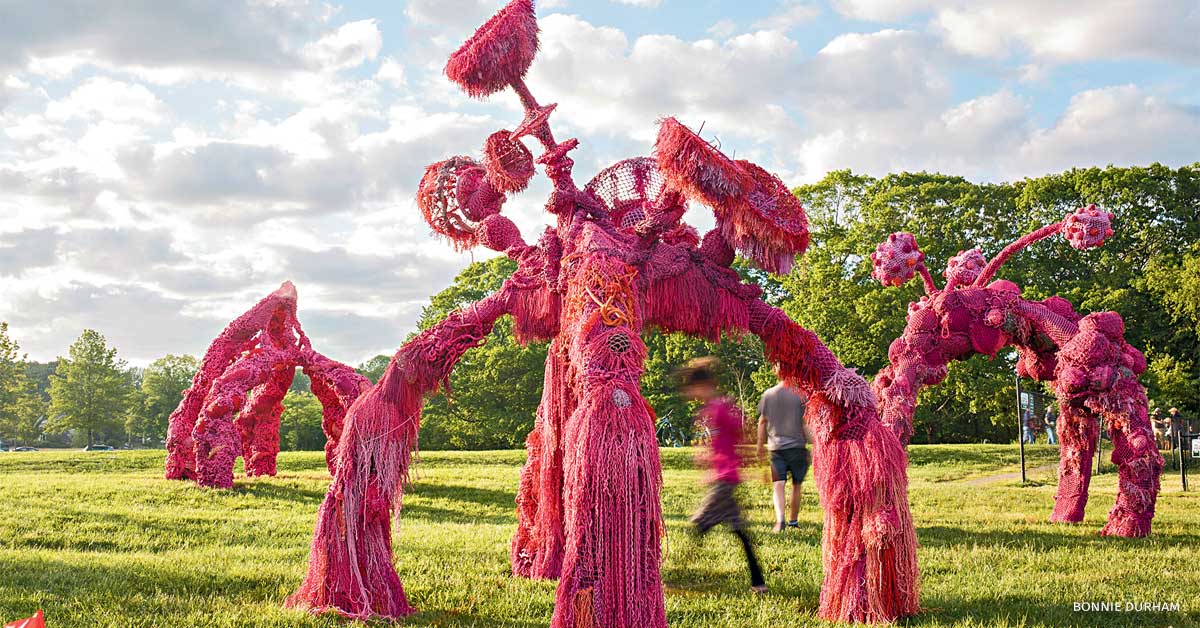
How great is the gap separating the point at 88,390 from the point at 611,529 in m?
41.8

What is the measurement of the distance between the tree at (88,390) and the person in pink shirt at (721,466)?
39.6 m

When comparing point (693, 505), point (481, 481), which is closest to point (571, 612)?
point (693, 505)

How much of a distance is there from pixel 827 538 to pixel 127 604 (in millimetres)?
4306

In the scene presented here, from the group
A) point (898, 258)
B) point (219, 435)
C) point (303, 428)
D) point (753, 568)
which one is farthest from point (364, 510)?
point (303, 428)

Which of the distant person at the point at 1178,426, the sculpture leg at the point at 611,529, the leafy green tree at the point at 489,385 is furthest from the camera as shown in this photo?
the leafy green tree at the point at 489,385

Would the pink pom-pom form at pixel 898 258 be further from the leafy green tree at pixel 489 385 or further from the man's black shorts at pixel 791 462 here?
the leafy green tree at pixel 489 385

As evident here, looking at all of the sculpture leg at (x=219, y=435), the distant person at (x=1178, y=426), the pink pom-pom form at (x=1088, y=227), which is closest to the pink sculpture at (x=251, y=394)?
the sculpture leg at (x=219, y=435)

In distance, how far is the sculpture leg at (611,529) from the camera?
381cm

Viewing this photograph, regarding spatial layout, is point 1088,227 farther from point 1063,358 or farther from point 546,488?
point 546,488

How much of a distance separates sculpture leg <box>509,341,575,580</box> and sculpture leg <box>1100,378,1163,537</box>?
19.7 feet

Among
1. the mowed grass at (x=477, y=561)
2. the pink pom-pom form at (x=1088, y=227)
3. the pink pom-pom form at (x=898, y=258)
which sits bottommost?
the mowed grass at (x=477, y=561)

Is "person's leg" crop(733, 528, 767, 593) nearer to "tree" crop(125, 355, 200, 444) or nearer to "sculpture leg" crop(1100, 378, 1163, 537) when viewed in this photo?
"sculpture leg" crop(1100, 378, 1163, 537)

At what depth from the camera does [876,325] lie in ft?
84.2

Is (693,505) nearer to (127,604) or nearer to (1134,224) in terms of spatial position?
(127,604)
